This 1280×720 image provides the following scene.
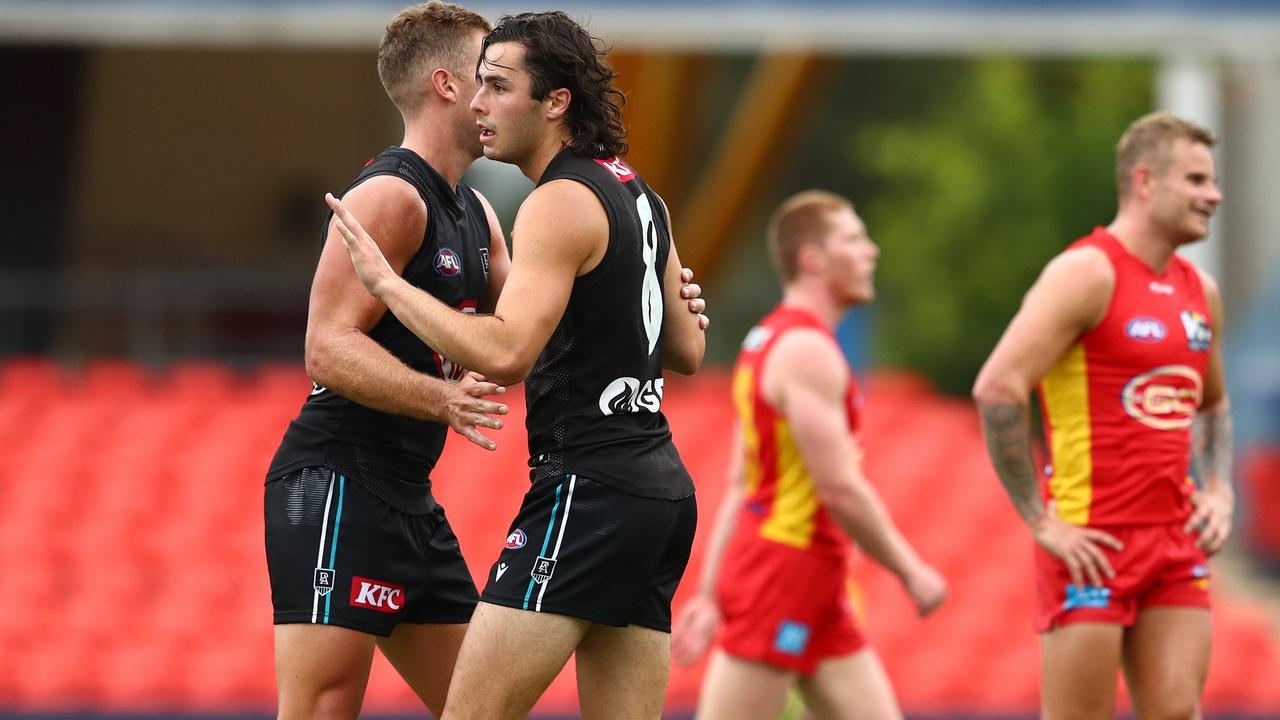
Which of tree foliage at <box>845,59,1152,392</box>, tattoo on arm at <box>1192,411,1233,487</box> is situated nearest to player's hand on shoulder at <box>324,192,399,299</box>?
tattoo on arm at <box>1192,411,1233,487</box>

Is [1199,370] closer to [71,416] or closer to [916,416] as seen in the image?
[916,416]

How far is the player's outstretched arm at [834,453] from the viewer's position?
250 inches

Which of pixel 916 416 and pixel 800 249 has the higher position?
pixel 800 249

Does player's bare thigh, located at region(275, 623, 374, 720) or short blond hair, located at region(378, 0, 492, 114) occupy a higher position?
short blond hair, located at region(378, 0, 492, 114)

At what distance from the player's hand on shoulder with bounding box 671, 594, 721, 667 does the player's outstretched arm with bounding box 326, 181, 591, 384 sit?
8.77 ft

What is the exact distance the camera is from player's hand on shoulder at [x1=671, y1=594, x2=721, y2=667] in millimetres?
6648

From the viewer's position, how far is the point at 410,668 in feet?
16.3

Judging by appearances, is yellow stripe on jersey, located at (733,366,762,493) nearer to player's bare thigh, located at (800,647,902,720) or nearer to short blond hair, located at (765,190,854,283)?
short blond hair, located at (765,190,854,283)

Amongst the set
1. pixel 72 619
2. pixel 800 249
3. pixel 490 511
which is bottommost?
pixel 72 619

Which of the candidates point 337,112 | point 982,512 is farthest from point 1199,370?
point 337,112

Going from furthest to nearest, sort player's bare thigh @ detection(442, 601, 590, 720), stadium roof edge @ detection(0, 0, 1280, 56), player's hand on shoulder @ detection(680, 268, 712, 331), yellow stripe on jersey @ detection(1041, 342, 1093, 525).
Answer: stadium roof edge @ detection(0, 0, 1280, 56), yellow stripe on jersey @ detection(1041, 342, 1093, 525), player's hand on shoulder @ detection(680, 268, 712, 331), player's bare thigh @ detection(442, 601, 590, 720)

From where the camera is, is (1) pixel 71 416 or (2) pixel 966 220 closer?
(1) pixel 71 416

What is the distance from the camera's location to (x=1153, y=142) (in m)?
5.68

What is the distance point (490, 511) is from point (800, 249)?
703 centimetres
